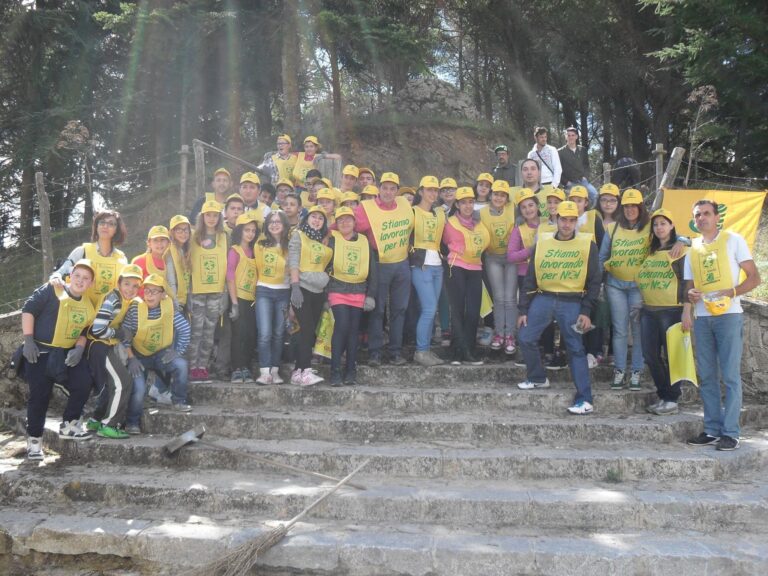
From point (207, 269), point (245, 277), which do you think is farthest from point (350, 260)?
point (207, 269)

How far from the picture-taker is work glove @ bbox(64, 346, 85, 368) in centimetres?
492

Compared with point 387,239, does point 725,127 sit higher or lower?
higher

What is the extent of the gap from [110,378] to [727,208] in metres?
6.85

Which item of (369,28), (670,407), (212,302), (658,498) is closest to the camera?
(658,498)

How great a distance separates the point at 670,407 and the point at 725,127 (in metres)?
11.9

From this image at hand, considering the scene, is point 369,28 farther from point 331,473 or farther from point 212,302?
point 331,473

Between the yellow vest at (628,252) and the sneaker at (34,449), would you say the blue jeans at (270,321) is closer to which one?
the sneaker at (34,449)

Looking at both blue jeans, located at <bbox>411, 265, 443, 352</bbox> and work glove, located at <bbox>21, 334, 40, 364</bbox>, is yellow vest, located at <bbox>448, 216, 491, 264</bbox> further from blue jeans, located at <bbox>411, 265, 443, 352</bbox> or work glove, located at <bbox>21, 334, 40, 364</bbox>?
work glove, located at <bbox>21, 334, 40, 364</bbox>

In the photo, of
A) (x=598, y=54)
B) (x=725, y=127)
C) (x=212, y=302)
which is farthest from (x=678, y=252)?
(x=598, y=54)

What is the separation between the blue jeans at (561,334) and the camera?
5.32m

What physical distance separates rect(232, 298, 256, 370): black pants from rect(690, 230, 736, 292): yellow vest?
4.13 meters

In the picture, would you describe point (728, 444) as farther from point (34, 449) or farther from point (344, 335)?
point (34, 449)

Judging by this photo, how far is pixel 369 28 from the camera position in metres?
11.5

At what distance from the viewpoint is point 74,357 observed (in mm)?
4934
